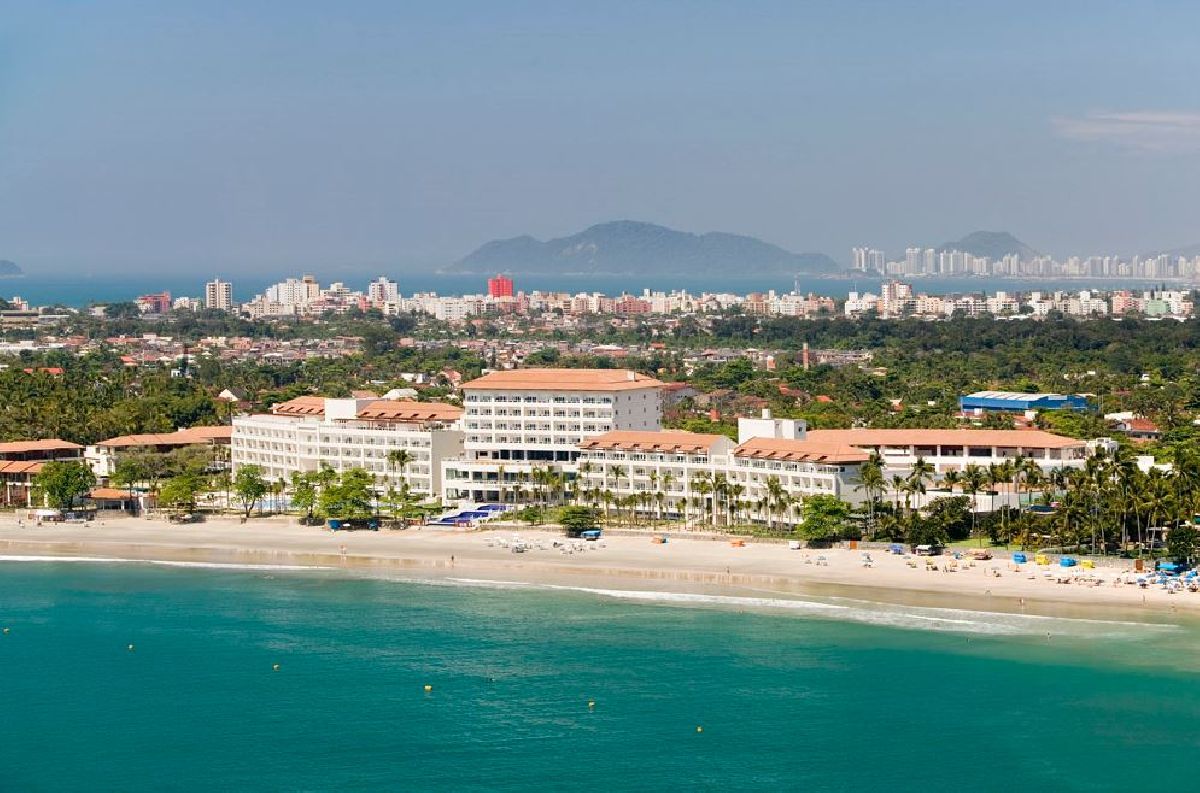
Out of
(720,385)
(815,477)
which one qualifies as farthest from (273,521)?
(720,385)

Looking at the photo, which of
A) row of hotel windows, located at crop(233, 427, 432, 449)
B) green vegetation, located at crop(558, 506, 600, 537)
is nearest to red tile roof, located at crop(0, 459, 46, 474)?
row of hotel windows, located at crop(233, 427, 432, 449)

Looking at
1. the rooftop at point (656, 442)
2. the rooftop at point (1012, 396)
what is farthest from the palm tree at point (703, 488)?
the rooftop at point (1012, 396)

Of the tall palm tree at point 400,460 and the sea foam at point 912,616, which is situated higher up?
the tall palm tree at point 400,460

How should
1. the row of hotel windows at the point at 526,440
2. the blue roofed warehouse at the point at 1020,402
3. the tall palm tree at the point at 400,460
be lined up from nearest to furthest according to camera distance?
1. the tall palm tree at the point at 400,460
2. the row of hotel windows at the point at 526,440
3. the blue roofed warehouse at the point at 1020,402

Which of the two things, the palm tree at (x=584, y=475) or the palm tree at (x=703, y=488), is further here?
the palm tree at (x=584, y=475)

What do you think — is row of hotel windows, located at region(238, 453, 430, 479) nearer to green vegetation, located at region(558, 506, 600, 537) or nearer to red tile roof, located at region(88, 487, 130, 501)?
red tile roof, located at region(88, 487, 130, 501)

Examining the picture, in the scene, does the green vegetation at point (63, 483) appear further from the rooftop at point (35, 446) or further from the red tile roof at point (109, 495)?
the rooftop at point (35, 446)

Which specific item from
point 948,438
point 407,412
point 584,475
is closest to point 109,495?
point 407,412
